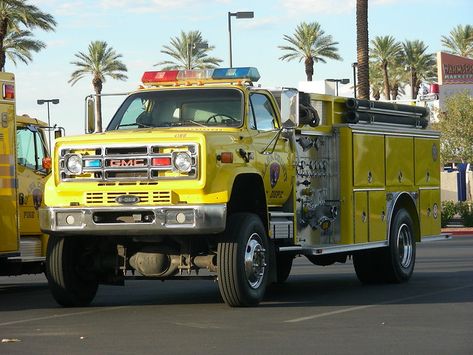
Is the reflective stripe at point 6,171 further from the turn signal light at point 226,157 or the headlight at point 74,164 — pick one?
the turn signal light at point 226,157

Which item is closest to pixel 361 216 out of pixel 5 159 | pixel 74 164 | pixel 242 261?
pixel 242 261

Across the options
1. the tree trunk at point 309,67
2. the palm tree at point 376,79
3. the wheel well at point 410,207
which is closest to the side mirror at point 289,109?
the wheel well at point 410,207

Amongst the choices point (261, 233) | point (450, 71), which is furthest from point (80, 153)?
point (450, 71)

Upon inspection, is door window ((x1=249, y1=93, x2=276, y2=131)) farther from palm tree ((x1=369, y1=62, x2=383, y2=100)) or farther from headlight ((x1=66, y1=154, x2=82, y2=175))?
palm tree ((x1=369, y1=62, x2=383, y2=100))

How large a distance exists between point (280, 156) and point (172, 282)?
495cm

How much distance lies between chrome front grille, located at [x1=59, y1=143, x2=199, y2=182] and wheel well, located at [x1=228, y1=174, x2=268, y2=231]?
2.62 ft

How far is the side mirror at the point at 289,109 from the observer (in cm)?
1484

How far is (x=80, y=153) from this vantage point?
46.3ft

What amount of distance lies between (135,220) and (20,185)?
4.67m

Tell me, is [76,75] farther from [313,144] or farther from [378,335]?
[378,335]

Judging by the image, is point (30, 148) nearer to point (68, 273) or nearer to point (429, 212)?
point (68, 273)

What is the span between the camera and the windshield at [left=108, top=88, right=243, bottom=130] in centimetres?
1496

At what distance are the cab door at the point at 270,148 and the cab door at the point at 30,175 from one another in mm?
4446

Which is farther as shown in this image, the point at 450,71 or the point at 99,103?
the point at 450,71
